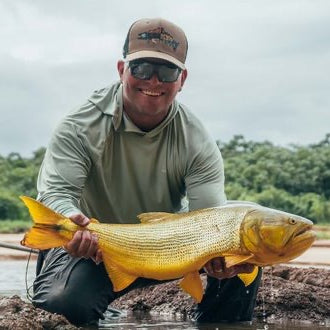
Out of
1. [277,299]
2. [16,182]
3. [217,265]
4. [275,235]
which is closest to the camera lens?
[275,235]

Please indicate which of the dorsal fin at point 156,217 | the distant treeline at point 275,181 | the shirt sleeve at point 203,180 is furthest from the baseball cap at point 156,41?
the distant treeline at point 275,181

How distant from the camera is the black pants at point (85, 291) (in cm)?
501

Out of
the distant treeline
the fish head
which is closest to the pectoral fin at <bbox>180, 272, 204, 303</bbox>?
the fish head

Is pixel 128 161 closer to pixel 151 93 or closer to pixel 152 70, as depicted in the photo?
pixel 151 93

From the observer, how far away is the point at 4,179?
3275 cm

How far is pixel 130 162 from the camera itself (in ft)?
17.1

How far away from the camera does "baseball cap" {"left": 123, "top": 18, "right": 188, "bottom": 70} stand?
16.5 ft

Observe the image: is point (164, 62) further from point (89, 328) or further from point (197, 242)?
point (89, 328)

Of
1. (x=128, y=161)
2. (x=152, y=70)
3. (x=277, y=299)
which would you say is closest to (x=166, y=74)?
(x=152, y=70)

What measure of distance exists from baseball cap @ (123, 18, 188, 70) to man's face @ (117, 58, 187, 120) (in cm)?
6

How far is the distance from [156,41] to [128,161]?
27.1 inches

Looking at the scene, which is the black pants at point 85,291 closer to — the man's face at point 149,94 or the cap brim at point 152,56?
the man's face at point 149,94

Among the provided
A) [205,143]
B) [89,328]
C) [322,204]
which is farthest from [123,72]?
[322,204]

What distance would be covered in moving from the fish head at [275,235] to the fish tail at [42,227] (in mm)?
872
